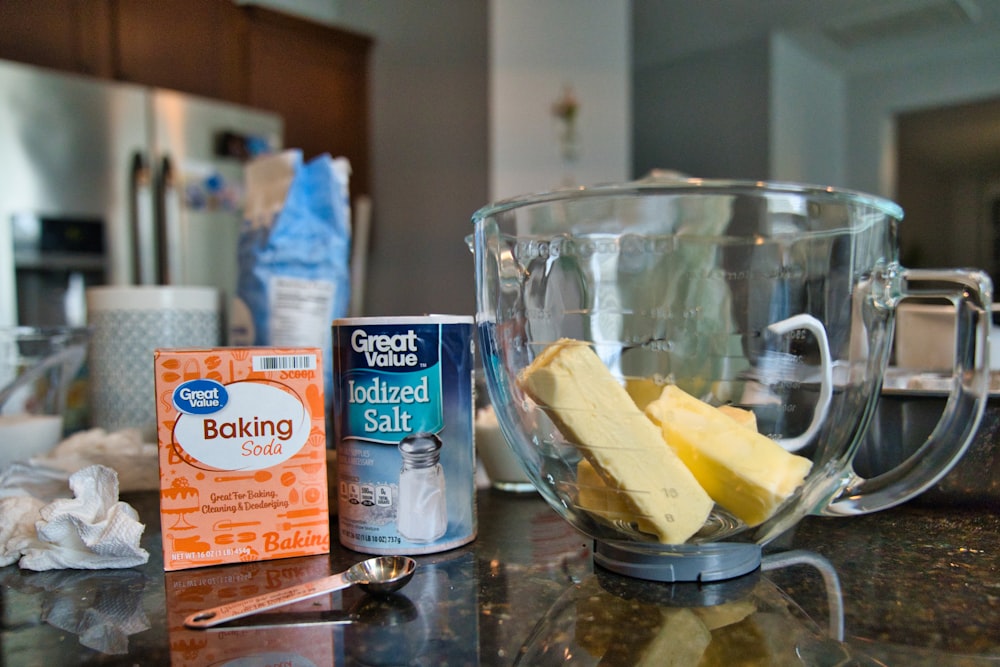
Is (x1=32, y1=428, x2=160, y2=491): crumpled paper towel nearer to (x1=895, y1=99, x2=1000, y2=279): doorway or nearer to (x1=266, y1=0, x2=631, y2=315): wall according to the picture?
(x1=266, y1=0, x2=631, y2=315): wall

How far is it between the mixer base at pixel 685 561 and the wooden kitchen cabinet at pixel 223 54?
2.25 metres

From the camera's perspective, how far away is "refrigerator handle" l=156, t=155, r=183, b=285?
7.00 feet

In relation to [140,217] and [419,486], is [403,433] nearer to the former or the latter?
[419,486]

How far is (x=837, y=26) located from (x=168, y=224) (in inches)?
115

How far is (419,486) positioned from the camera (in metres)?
0.51

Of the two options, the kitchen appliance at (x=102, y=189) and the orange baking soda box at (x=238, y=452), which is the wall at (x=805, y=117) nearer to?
the kitchen appliance at (x=102, y=189)

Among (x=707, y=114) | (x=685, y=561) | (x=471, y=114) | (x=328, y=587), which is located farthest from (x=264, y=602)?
(x=707, y=114)

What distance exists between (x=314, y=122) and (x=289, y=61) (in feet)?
0.71

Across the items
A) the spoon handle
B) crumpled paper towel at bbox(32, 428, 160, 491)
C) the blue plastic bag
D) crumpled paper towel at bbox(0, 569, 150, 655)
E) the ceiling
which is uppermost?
the ceiling

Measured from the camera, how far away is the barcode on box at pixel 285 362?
1.67 ft

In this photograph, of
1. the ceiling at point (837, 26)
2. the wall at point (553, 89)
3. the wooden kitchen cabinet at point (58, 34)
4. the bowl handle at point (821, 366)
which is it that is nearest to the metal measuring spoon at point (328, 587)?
the bowl handle at point (821, 366)

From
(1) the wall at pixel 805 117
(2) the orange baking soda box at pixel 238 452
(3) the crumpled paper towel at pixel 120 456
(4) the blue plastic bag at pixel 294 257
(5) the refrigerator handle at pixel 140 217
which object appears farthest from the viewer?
(1) the wall at pixel 805 117

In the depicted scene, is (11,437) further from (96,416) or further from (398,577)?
(398,577)

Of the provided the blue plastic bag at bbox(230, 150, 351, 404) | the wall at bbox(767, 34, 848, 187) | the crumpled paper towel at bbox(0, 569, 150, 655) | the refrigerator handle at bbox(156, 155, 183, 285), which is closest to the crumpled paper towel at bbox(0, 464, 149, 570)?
the crumpled paper towel at bbox(0, 569, 150, 655)
